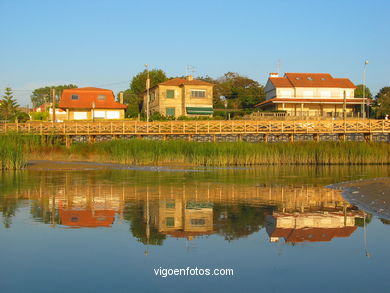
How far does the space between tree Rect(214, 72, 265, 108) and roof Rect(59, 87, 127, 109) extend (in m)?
21.4

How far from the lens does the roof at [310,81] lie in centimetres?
7119

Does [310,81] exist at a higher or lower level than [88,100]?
higher

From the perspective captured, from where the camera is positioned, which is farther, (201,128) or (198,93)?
(198,93)

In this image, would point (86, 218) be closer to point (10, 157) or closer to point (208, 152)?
point (10, 157)

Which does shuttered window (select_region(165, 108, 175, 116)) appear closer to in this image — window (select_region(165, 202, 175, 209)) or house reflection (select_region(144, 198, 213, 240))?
house reflection (select_region(144, 198, 213, 240))

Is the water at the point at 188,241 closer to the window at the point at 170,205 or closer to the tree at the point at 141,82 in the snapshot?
the window at the point at 170,205

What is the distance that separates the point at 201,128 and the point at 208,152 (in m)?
10.7

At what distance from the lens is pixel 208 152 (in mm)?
35375

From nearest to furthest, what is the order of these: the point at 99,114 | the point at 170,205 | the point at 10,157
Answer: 1. the point at 170,205
2. the point at 10,157
3. the point at 99,114

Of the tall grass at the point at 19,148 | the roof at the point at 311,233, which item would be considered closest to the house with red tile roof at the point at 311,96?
the tall grass at the point at 19,148

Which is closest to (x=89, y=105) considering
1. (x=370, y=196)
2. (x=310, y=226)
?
(x=370, y=196)

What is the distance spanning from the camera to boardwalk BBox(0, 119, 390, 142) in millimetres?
45312

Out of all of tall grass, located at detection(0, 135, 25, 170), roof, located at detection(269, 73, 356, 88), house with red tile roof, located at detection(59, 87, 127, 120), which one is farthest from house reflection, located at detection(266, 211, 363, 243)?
roof, located at detection(269, 73, 356, 88)

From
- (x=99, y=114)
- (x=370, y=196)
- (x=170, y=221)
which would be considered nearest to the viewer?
(x=170, y=221)
